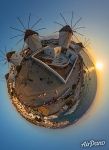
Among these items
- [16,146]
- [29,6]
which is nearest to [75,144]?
[16,146]

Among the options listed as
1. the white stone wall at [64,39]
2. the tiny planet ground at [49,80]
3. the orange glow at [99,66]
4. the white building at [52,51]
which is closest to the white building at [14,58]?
the tiny planet ground at [49,80]

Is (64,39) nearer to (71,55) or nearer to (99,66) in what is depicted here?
(71,55)

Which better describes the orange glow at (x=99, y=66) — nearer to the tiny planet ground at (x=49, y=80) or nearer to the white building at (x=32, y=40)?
the tiny planet ground at (x=49, y=80)

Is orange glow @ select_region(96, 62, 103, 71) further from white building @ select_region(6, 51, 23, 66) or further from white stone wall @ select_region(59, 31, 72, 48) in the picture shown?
white building @ select_region(6, 51, 23, 66)

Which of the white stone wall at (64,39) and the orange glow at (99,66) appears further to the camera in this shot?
the orange glow at (99,66)

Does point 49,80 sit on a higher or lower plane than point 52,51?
lower

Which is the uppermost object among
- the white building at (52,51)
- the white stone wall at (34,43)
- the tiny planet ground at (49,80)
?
the white stone wall at (34,43)

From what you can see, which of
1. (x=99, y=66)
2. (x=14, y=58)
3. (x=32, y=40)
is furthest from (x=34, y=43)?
(x=99, y=66)

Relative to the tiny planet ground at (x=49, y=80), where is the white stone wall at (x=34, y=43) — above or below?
→ above

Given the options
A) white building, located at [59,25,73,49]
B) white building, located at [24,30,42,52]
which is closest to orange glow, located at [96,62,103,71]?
white building, located at [59,25,73,49]

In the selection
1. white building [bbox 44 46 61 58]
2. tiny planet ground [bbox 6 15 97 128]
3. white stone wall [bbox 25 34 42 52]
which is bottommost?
tiny planet ground [bbox 6 15 97 128]

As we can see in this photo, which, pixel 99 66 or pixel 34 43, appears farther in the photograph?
pixel 99 66
